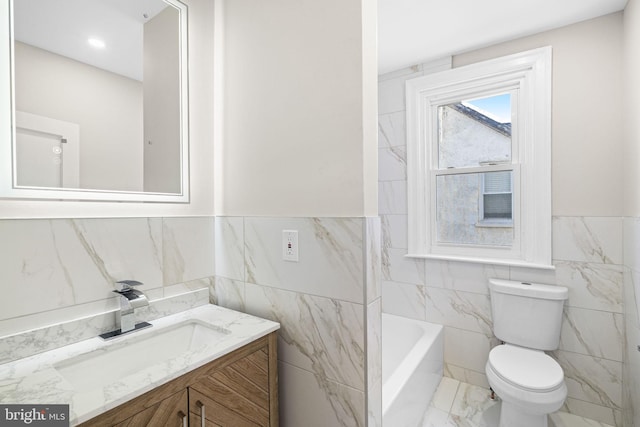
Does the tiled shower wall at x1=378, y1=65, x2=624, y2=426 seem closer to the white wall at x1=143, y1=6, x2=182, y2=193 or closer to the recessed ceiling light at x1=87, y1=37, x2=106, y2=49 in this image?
the white wall at x1=143, y1=6, x2=182, y2=193

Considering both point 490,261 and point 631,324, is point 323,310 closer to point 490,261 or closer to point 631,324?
point 490,261

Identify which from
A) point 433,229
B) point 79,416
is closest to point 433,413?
point 433,229

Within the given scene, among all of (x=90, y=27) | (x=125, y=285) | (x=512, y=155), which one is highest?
(x=90, y=27)

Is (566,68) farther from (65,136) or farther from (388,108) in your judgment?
(65,136)

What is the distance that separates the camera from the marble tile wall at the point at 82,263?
94 cm

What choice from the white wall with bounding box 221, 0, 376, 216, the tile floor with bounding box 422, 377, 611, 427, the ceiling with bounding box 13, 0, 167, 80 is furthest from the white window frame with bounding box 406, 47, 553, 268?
the ceiling with bounding box 13, 0, 167, 80

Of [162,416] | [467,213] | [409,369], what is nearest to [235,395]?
[162,416]

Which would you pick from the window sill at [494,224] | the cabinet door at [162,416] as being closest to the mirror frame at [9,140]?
the cabinet door at [162,416]

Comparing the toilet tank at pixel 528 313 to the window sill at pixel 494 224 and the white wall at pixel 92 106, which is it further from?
the white wall at pixel 92 106

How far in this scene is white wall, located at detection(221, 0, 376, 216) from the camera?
3.58ft

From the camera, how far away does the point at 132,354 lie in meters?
1.10

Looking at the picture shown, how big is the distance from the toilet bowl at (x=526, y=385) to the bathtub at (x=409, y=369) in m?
0.38

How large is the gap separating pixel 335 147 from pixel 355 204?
234 millimetres

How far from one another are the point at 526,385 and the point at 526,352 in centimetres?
36
